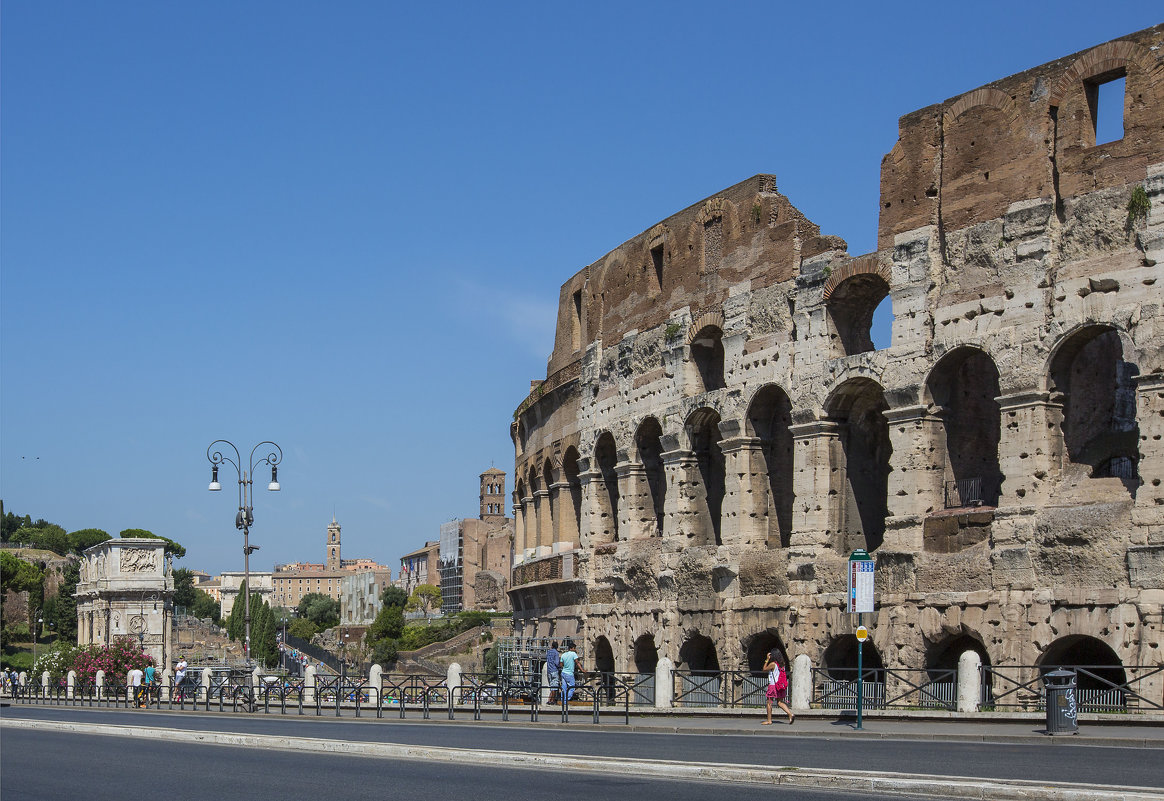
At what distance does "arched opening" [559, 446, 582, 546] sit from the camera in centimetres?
4025

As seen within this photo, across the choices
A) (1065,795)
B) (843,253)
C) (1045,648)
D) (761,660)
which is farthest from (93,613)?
(1065,795)

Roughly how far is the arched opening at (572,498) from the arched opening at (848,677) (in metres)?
13.0

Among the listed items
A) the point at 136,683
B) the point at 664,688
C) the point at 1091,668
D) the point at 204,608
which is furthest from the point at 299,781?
the point at 204,608

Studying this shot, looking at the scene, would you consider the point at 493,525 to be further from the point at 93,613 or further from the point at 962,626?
the point at 962,626

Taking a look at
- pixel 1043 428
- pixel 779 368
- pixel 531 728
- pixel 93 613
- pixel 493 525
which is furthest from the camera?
pixel 493 525

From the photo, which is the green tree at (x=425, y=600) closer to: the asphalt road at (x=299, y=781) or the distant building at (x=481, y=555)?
the distant building at (x=481, y=555)

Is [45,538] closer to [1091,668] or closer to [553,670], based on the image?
[553,670]

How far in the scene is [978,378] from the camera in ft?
91.9

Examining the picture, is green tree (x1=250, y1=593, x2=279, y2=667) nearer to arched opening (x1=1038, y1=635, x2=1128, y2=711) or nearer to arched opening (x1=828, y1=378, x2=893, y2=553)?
arched opening (x1=828, y1=378, x2=893, y2=553)

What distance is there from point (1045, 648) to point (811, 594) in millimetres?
5749

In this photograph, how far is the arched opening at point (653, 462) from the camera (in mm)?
35219

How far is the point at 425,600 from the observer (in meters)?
135

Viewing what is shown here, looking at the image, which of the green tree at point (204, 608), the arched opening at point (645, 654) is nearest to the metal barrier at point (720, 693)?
the arched opening at point (645, 654)

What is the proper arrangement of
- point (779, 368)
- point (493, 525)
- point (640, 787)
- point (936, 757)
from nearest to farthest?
point (640, 787)
point (936, 757)
point (779, 368)
point (493, 525)
